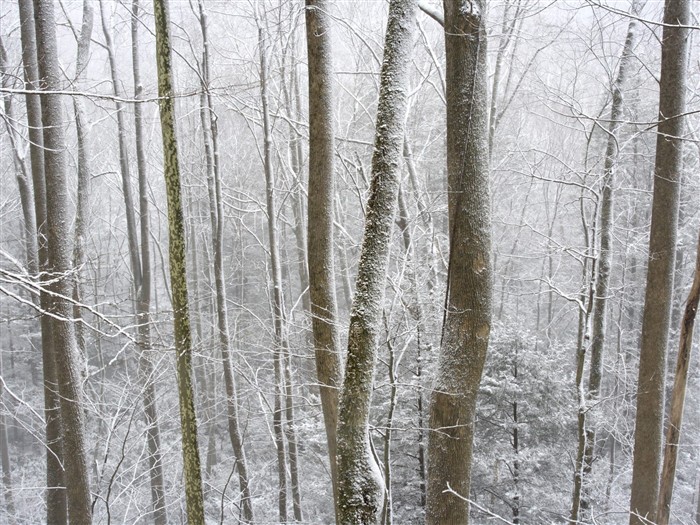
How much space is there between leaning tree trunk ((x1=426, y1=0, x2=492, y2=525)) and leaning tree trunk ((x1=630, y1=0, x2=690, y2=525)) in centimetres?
291

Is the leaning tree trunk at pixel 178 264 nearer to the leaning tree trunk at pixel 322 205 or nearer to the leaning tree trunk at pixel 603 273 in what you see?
the leaning tree trunk at pixel 322 205

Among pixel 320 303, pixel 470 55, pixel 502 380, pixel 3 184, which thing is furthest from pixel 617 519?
pixel 3 184

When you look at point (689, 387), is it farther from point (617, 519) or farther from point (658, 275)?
point (658, 275)

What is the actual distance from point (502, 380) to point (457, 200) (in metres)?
6.03

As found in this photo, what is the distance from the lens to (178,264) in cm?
429

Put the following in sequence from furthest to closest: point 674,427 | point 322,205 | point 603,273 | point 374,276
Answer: point 603,273
point 674,427
point 322,205
point 374,276

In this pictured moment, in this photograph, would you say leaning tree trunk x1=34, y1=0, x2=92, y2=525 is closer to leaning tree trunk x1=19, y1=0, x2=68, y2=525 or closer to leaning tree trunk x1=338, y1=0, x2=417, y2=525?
leaning tree trunk x1=19, y1=0, x2=68, y2=525

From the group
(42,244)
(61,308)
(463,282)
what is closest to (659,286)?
(463,282)

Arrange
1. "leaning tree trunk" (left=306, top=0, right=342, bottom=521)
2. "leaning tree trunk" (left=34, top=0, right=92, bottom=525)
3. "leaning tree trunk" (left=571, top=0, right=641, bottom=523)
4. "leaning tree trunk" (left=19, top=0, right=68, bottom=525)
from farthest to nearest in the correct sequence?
1. "leaning tree trunk" (left=571, top=0, right=641, bottom=523)
2. "leaning tree trunk" (left=19, top=0, right=68, bottom=525)
3. "leaning tree trunk" (left=34, top=0, right=92, bottom=525)
4. "leaning tree trunk" (left=306, top=0, right=342, bottom=521)

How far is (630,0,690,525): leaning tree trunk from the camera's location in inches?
227

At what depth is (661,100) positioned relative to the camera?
5.82 m

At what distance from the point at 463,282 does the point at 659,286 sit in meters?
3.24

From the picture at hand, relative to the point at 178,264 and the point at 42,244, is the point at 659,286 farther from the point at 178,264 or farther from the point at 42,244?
the point at 42,244

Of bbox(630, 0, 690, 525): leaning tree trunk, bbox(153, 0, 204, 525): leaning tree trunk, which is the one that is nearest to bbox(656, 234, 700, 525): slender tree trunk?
bbox(630, 0, 690, 525): leaning tree trunk
